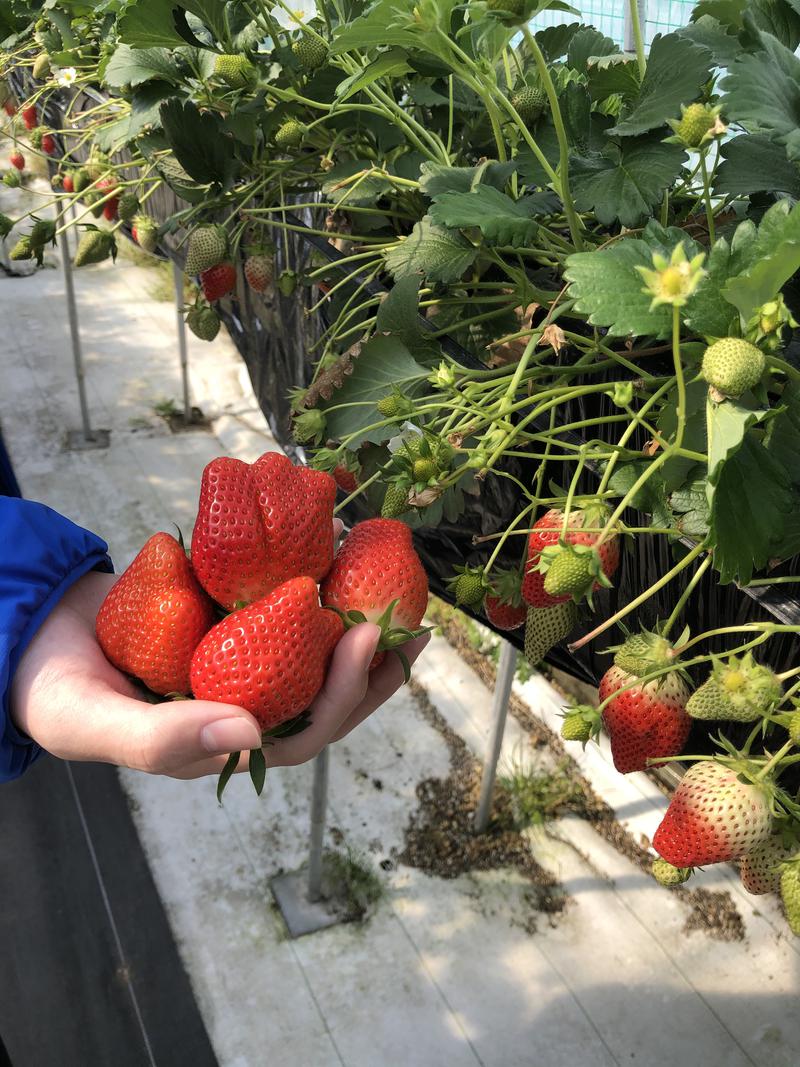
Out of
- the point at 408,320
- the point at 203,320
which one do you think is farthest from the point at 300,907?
the point at 408,320

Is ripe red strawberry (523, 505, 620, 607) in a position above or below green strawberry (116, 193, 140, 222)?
below

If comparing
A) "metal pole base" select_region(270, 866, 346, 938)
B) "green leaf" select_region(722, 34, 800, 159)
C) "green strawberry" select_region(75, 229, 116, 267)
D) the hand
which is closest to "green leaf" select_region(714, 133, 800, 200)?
"green leaf" select_region(722, 34, 800, 159)

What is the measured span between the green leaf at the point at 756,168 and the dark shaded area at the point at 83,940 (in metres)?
1.61

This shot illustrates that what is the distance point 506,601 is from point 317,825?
118 centimetres

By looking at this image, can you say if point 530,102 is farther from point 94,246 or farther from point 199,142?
point 94,246

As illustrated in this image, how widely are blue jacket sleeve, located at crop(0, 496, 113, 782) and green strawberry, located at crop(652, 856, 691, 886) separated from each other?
47cm

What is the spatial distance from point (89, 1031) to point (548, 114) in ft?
5.38

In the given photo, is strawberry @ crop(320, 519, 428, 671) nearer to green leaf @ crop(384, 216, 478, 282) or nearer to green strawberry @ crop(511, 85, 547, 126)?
green leaf @ crop(384, 216, 478, 282)

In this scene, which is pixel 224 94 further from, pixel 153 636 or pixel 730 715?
pixel 730 715

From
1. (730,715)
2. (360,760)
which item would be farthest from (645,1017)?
(730,715)

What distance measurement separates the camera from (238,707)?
57cm

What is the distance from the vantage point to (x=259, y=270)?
1.06 meters

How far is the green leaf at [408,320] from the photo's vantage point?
0.68m

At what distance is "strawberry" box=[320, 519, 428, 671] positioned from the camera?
2.07ft
